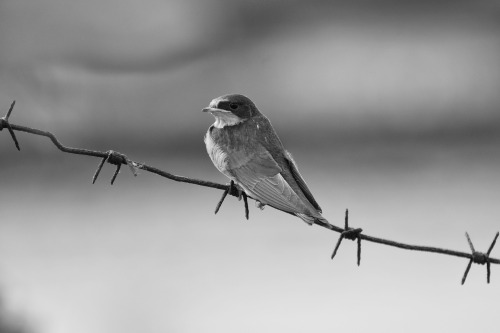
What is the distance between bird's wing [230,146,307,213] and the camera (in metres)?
4.07

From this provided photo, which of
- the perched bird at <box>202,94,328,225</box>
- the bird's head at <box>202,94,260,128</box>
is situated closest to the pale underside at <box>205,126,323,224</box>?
the perched bird at <box>202,94,328,225</box>

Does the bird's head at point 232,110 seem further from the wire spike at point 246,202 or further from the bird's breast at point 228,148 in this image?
the wire spike at point 246,202

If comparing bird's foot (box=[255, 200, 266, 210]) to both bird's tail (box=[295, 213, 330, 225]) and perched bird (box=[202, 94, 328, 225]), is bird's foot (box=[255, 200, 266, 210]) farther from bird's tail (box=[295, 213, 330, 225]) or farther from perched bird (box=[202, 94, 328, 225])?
bird's tail (box=[295, 213, 330, 225])

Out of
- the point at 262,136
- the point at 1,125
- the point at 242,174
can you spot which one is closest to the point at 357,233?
the point at 242,174

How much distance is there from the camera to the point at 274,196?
4.20 m

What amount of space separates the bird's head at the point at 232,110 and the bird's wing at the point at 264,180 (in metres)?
0.34

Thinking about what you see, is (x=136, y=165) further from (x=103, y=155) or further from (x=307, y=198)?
(x=307, y=198)

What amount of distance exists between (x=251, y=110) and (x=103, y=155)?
1.53 metres

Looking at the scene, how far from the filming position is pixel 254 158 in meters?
4.61

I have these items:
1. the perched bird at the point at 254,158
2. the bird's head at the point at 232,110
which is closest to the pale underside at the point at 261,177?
the perched bird at the point at 254,158

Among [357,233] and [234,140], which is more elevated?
[234,140]

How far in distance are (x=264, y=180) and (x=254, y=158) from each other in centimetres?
25

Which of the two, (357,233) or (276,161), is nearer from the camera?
(357,233)

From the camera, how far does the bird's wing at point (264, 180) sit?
407cm
